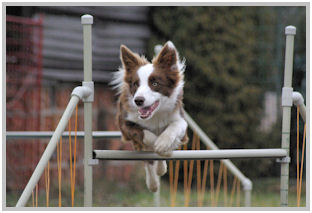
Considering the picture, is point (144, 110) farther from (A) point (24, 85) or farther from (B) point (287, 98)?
(A) point (24, 85)

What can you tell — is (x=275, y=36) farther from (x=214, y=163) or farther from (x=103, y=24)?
(x=103, y=24)

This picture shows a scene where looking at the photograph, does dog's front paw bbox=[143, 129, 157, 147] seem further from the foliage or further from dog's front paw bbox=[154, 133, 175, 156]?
the foliage

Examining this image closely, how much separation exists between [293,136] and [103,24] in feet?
11.1

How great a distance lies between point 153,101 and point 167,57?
1.16ft

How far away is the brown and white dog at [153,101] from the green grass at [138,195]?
3.12 meters

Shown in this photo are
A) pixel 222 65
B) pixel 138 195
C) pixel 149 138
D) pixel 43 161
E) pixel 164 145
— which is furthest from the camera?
pixel 222 65

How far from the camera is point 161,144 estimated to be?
3174 millimetres

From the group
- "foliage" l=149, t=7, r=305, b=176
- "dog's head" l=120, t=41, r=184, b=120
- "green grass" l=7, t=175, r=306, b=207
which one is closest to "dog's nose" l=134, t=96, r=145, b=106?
"dog's head" l=120, t=41, r=184, b=120

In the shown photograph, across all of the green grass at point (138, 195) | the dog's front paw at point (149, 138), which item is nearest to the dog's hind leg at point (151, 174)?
the dog's front paw at point (149, 138)

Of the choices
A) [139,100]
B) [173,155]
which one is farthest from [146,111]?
[173,155]

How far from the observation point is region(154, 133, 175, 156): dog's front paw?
316 centimetres

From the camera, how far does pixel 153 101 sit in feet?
10.4

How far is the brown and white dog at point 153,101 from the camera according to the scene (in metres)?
3.20

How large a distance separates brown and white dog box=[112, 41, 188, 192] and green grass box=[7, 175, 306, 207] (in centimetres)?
312
